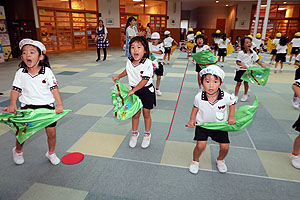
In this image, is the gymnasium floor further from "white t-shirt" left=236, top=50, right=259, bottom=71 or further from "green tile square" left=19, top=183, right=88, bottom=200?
"white t-shirt" left=236, top=50, right=259, bottom=71

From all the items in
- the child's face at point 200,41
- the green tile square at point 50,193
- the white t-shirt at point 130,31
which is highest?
the white t-shirt at point 130,31

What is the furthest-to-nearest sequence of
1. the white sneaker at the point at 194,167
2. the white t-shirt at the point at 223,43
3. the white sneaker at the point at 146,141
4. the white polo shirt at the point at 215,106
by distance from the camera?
the white t-shirt at the point at 223,43, the white sneaker at the point at 146,141, the white sneaker at the point at 194,167, the white polo shirt at the point at 215,106

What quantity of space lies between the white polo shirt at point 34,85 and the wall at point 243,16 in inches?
805

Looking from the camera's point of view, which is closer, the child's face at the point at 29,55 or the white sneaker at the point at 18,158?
the child's face at the point at 29,55

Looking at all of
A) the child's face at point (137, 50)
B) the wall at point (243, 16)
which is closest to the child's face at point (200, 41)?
the child's face at point (137, 50)

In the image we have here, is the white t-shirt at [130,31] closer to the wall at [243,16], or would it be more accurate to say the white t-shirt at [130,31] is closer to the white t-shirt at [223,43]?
the white t-shirt at [223,43]

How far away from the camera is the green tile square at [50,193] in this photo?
6.72 ft

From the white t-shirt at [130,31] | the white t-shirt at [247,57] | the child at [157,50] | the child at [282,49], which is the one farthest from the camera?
the white t-shirt at [130,31]

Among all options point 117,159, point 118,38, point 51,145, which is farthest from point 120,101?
point 118,38

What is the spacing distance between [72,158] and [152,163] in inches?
40.6

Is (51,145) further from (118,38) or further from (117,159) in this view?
(118,38)

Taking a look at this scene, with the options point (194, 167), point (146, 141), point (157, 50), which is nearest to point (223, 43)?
point (157, 50)

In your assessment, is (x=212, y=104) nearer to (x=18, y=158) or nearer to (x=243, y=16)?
(x=18, y=158)

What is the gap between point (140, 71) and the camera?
8.46ft
